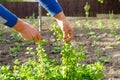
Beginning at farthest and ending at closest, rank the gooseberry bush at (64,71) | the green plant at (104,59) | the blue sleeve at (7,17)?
the green plant at (104,59)
the gooseberry bush at (64,71)
the blue sleeve at (7,17)

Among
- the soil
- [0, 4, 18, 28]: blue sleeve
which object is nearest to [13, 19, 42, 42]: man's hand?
[0, 4, 18, 28]: blue sleeve

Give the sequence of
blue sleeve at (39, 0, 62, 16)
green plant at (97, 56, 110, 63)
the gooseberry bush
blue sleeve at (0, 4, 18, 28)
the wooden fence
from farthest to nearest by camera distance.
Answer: the wooden fence
green plant at (97, 56, 110, 63)
the gooseberry bush
blue sleeve at (39, 0, 62, 16)
blue sleeve at (0, 4, 18, 28)

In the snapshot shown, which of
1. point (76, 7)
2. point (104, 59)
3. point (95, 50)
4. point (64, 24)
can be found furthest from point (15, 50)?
point (76, 7)

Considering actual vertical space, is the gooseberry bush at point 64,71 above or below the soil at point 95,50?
above

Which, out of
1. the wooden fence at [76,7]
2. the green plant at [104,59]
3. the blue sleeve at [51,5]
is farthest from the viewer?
the wooden fence at [76,7]

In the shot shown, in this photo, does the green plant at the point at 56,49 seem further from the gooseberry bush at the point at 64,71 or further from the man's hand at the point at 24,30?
the man's hand at the point at 24,30

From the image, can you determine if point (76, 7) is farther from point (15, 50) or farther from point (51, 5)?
point (51, 5)

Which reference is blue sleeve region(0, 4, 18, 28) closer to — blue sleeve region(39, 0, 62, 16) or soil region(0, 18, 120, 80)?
blue sleeve region(39, 0, 62, 16)

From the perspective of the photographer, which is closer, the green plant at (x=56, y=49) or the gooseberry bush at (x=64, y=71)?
the gooseberry bush at (x=64, y=71)

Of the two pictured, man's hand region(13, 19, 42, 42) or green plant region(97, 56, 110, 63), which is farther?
green plant region(97, 56, 110, 63)

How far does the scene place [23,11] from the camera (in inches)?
536

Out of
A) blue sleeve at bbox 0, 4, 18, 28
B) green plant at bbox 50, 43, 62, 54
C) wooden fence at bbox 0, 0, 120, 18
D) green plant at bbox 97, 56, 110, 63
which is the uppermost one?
blue sleeve at bbox 0, 4, 18, 28

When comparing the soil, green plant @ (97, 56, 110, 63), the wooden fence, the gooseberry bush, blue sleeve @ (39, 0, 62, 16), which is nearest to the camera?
blue sleeve @ (39, 0, 62, 16)

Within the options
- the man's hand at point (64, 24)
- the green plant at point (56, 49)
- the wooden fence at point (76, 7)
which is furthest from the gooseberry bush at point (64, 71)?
the wooden fence at point (76, 7)
